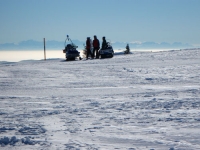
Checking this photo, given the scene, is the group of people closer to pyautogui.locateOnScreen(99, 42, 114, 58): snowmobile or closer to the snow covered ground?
pyautogui.locateOnScreen(99, 42, 114, 58): snowmobile

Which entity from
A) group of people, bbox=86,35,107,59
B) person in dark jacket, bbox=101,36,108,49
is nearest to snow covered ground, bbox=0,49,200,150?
group of people, bbox=86,35,107,59

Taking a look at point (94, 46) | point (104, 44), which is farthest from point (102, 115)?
point (104, 44)

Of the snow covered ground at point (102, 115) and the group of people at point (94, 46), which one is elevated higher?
the group of people at point (94, 46)

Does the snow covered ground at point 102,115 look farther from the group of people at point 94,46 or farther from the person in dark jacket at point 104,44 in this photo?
the person in dark jacket at point 104,44

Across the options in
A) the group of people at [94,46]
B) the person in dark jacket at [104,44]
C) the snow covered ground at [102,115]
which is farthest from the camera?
the person in dark jacket at [104,44]

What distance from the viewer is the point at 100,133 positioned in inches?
212

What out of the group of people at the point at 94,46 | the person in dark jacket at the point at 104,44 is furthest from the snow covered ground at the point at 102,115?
the person in dark jacket at the point at 104,44

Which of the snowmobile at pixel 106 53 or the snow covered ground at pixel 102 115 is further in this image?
the snowmobile at pixel 106 53

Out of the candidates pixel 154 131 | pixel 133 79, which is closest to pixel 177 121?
pixel 154 131

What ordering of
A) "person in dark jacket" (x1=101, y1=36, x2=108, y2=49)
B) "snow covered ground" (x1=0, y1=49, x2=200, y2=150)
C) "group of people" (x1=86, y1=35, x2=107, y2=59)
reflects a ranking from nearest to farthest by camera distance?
1. "snow covered ground" (x1=0, y1=49, x2=200, y2=150)
2. "group of people" (x1=86, y1=35, x2=107, y2=59)
3. "person in dark jacket" (x1=101, y1=36, x2=108, y2=49)

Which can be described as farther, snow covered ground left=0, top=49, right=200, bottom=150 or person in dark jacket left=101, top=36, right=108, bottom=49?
person in dark jacket left=101, top=36, right=108, bottom=49

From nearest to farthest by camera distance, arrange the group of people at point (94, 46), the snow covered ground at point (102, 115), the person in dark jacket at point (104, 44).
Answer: the snow covered ground at point (102, 115)
the group of people at point (94, 46)
the person in dark jacket at point (104, 44)

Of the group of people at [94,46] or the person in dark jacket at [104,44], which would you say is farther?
the person in dark jacket at [104,44]

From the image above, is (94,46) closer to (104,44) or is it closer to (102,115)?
(104,44)
